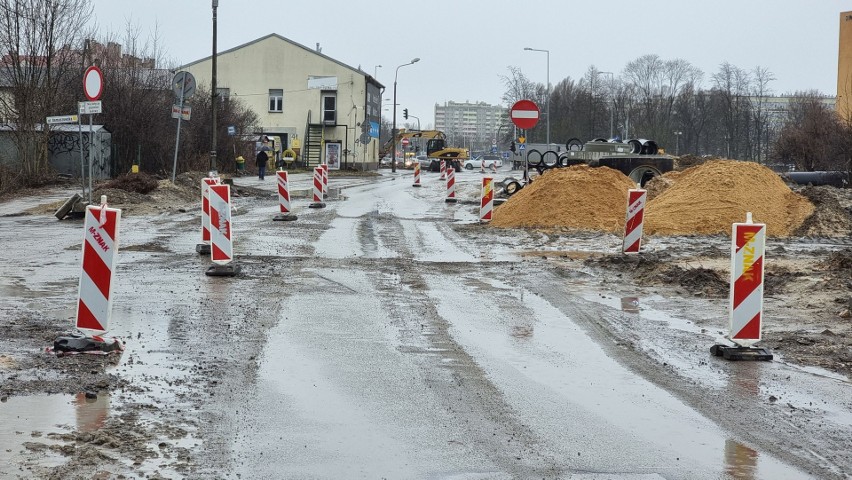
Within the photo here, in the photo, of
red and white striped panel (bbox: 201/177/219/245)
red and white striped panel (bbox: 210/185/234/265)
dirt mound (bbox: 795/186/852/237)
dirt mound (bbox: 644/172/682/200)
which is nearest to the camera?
red and white striped panel (bbox: 210/185/234/265)

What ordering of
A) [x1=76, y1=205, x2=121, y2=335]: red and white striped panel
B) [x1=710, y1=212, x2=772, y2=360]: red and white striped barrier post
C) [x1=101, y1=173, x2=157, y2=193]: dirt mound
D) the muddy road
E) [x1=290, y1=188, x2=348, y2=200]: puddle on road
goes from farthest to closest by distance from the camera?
[x1=290, y1=188, x2=348, y2=200]: puddle on road, [x1=101, y1=173, x2=157, y2=193]: dirt mound, [x1=710, y1=212, x2=772, y2=360]: red and white striped barrier post, [x1=76, y1=205, x2=121, y2=335]: red and white striped panel, the muddy road

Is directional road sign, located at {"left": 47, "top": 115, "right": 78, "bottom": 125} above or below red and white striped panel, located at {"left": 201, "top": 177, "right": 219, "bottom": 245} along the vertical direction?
above

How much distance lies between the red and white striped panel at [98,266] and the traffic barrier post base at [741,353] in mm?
5412

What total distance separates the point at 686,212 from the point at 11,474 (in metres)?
18.9

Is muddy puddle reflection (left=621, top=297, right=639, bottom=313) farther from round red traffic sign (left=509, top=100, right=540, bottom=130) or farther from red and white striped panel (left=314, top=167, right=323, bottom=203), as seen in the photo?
red and white striped panel (left=314, top=167, right=323, bottom=203)

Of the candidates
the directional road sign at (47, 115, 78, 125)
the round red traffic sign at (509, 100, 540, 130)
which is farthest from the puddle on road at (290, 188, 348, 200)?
the directional road sign at (47, 115, 78, 125)

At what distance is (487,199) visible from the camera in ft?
76.7

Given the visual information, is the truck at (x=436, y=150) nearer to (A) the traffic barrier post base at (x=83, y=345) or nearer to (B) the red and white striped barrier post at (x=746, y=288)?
(B) the red and white striped barrier post at (x=746, y=288)

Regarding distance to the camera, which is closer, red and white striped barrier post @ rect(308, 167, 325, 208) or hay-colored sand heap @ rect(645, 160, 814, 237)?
hay-colored sand heap @ rect(645, 160, 814, 237)

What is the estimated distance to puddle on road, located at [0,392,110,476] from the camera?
5.46 meters

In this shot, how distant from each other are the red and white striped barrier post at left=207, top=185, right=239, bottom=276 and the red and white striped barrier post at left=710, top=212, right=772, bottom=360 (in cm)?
679

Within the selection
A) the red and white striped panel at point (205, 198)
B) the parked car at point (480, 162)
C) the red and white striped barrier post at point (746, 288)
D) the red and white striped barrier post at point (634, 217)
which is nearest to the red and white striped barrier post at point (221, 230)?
the red and white striped panel at point (205, 198)

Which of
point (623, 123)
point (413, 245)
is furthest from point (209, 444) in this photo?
point (623, 123)

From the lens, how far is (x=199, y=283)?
41.7ft
